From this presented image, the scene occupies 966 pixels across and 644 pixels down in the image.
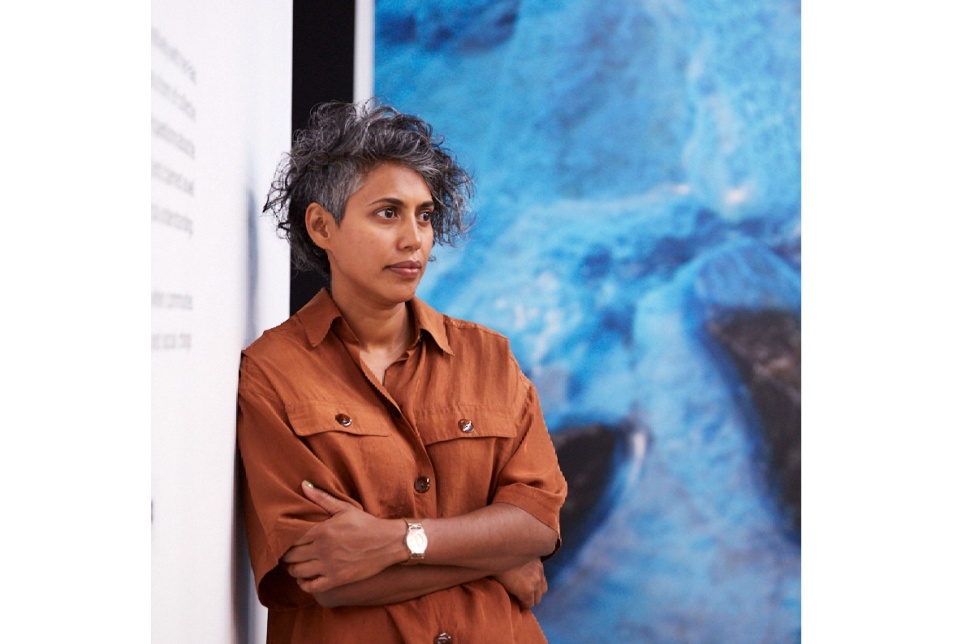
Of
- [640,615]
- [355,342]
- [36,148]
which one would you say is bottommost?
[640,615]

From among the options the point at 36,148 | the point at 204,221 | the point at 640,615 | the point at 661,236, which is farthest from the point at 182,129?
the point at 640,615

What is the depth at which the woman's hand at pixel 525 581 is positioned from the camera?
67.2 inches

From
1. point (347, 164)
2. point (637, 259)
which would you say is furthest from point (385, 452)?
point (637, 259)

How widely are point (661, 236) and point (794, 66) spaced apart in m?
0.84

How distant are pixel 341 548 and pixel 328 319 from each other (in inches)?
18.6

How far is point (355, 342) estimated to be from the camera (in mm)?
1752

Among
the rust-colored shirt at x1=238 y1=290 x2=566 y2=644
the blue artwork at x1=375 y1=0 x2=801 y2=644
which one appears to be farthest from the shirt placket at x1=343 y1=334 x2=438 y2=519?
the blue artwork at x1=375 y1=0 x2=801 y2=644

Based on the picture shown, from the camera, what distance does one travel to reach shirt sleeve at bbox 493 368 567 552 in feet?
5.55

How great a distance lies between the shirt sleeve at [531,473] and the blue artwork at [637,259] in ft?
5.02

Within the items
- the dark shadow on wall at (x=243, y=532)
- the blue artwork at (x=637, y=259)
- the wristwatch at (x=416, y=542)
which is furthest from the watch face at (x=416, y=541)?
the blue artwork at (x=637, y=259)

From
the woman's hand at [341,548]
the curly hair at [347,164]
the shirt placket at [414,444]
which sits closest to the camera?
the woman's hand at [341,548]

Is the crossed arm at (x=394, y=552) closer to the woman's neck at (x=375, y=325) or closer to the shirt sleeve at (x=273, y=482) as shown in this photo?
the shirt sleeve at (x=273, y=482)

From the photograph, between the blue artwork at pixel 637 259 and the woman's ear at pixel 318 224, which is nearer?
the woman's ear at pixel 318 224
